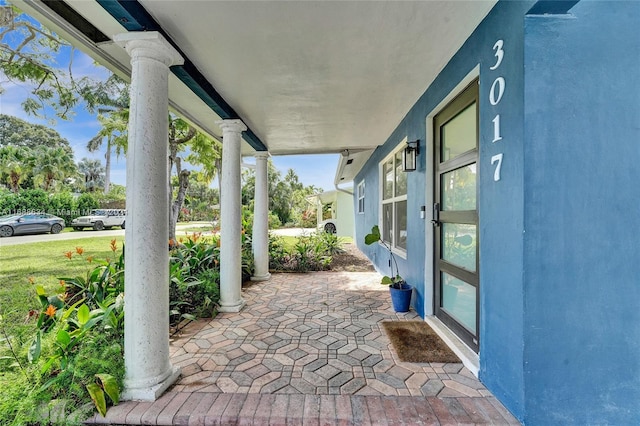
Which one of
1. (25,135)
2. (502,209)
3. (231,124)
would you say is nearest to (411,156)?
(502,209)

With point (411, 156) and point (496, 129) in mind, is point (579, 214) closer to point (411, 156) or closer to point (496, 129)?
point (496, 129)

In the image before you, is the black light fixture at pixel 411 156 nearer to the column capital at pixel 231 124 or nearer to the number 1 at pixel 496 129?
the number 1 at pixel 496 129

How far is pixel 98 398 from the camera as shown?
179cm

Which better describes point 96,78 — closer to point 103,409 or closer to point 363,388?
point 103,409

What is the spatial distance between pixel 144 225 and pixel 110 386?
1.09 metres

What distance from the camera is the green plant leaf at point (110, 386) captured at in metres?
1.86

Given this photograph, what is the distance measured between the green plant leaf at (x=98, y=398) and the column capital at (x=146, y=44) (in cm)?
229

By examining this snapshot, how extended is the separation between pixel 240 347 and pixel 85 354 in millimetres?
1198

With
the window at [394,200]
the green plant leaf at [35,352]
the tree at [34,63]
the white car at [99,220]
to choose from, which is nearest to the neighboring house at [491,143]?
the green plant leaf at [35,352]

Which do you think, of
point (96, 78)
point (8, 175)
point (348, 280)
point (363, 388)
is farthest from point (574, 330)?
point (8, 175)

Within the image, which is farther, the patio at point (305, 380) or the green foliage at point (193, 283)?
the green foliage at point (193, 283)

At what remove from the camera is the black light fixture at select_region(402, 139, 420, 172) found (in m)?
3.53

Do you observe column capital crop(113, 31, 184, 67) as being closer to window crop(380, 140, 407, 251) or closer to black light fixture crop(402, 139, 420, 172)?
black light fixture crop(402, 139, 420, 172)

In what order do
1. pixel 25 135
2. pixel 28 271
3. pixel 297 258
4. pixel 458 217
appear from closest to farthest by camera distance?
pixel 458 217, pixel 28 271, pixel 297 258, pixel 25 135
